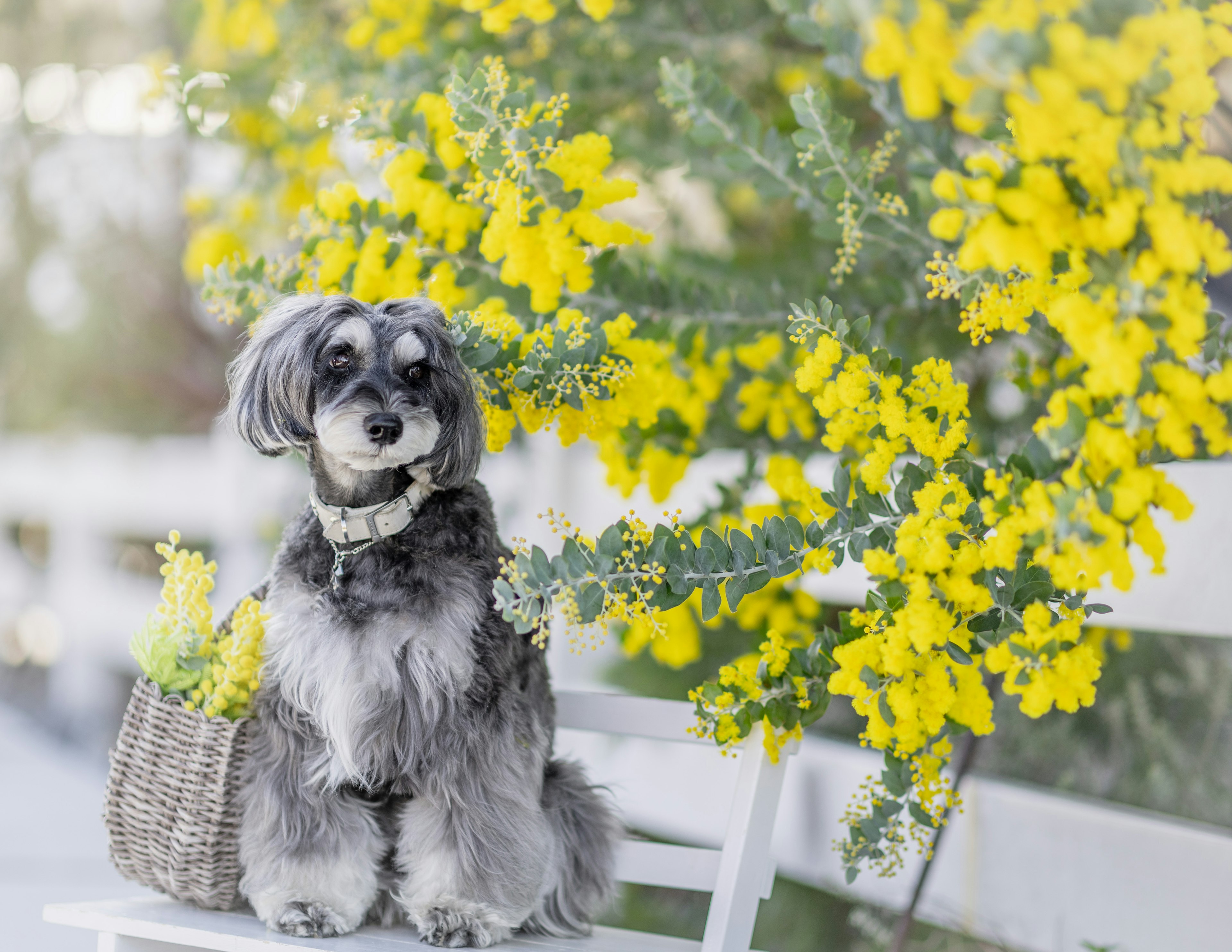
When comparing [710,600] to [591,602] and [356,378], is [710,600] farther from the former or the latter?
[356,378]

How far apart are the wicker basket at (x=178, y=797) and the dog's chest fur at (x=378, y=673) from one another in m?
0.16

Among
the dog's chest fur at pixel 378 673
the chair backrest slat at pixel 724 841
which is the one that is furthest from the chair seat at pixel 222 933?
the dog's chest fur at pixel 378 673

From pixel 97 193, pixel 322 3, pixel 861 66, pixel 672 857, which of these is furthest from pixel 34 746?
pixel 861 66

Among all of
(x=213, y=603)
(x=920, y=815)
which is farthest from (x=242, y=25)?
(x=213, y=603)

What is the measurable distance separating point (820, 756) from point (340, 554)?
5.41ft

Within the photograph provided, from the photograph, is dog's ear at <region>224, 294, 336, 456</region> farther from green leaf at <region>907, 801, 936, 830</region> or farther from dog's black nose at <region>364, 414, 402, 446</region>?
green leaf at <region>907, 801, 936, 830</region>

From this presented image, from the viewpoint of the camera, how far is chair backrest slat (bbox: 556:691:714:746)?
1.88 meters

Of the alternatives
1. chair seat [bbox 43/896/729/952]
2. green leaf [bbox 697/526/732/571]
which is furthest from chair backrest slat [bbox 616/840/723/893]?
green leaf [bbox 697/526/732/571]

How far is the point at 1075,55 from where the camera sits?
3.21ft

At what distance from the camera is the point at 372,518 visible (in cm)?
154

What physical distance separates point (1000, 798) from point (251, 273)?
1916 millimetres

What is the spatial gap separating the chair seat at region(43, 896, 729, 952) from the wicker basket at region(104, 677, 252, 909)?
1.9 inches

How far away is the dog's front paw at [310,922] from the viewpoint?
4.97 ft

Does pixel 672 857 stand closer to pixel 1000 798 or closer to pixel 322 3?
pixel 1000 798
